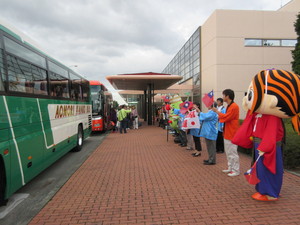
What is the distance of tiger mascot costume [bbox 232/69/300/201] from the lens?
3516 millimetres

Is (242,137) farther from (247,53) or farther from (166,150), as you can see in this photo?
(247,53)

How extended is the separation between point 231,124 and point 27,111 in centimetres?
430

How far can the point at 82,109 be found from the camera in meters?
9.47

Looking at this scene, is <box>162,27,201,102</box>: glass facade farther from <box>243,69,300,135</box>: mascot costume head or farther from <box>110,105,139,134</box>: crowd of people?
<box>243,69,300,135</box>: mascot costume head

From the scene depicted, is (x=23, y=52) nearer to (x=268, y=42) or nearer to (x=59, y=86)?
(x=59, y=86)

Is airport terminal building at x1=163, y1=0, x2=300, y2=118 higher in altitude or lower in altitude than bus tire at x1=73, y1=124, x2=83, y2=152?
higher

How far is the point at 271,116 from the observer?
3725 mm

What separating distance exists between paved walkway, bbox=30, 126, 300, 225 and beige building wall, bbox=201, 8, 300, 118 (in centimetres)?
1359

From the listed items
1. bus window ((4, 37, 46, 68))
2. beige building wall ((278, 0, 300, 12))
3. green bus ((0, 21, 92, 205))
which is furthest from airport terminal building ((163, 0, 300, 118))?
bus window ((4, 37, 46, 68))

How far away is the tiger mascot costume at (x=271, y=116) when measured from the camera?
352cm

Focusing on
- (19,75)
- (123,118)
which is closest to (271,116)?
(19,75)

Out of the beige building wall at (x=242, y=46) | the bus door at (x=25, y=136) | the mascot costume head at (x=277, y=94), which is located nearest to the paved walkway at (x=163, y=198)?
the bus door at (x=25, y=136)

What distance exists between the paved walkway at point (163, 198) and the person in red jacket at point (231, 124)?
1.05 feet

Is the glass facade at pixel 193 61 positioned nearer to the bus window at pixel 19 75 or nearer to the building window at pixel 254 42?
the building window at pixel 254 42
